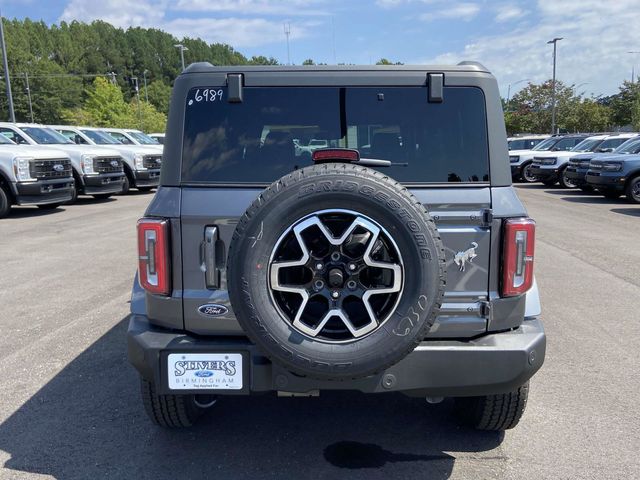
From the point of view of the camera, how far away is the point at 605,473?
9.57 feet

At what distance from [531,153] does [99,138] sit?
1674cm

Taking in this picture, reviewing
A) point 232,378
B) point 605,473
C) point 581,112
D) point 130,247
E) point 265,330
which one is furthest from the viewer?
point 581,112

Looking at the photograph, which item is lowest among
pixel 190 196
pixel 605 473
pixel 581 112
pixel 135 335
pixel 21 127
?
pixel 605 473

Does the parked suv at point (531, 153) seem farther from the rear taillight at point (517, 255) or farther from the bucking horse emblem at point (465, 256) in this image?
the bucking horse emblem at point (465, 256)

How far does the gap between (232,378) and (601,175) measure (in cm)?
1534

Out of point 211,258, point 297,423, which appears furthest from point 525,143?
point 211,258

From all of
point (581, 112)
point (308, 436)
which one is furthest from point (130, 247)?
point (581, 112)

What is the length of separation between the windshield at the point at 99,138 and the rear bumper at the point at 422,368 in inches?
679

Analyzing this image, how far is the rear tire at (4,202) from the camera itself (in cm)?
1256

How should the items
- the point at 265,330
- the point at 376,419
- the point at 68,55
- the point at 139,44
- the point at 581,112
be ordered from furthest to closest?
the point at 139,44
the point at 68,55
the point at 581,112
the point at 376,419
the point at 265,330

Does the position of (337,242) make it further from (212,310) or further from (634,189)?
(634,189)

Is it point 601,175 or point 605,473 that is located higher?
point 601,175

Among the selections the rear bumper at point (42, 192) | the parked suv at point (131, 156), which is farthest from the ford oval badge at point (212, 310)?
the parked suv at point (131, 156)

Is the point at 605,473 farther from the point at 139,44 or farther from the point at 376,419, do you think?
the point at 139,44
